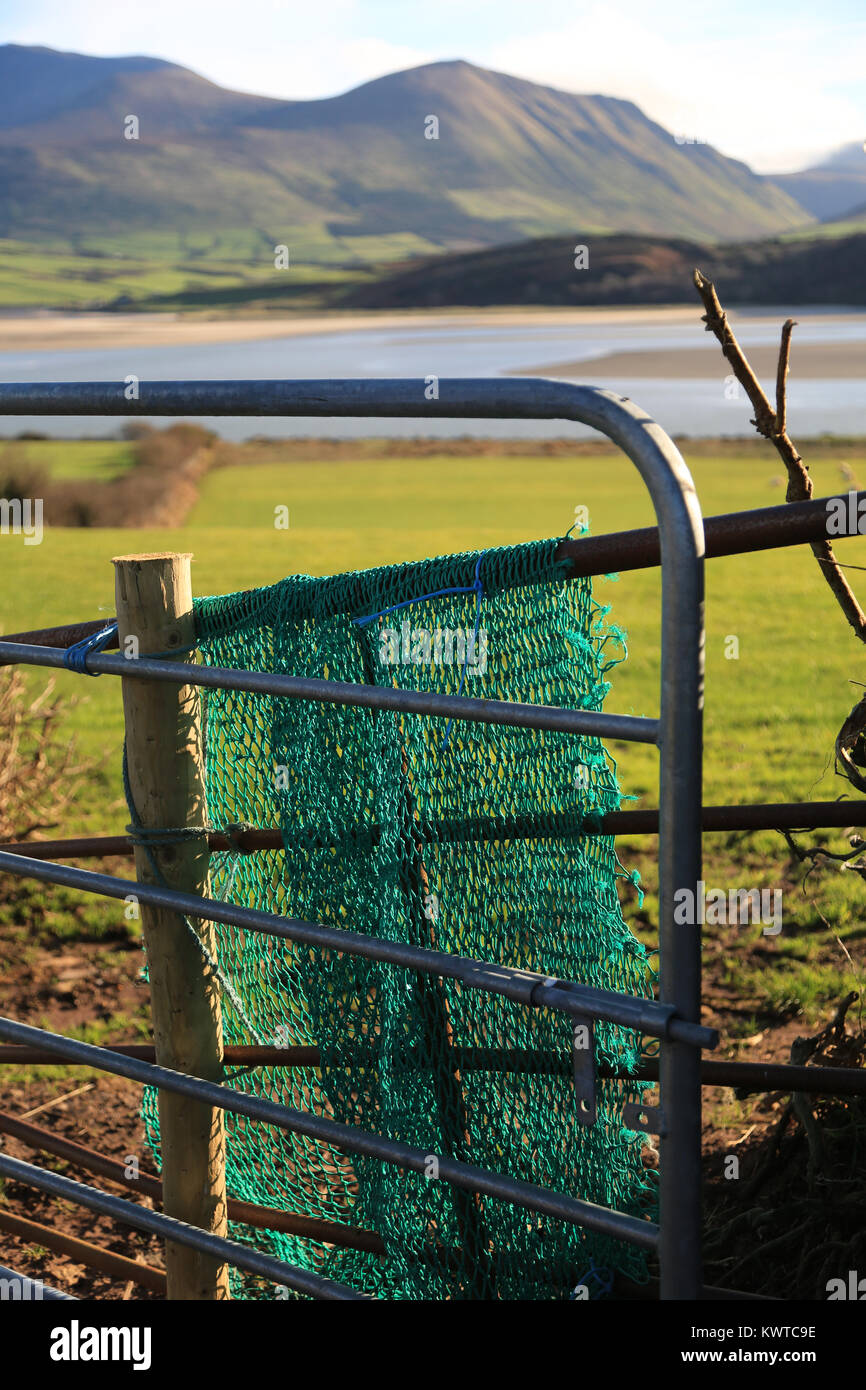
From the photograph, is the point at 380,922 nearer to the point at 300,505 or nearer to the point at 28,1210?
the point at 28,1210

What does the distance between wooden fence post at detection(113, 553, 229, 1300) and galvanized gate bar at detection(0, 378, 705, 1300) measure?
1.40 ft

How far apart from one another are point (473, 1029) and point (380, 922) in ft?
0.64

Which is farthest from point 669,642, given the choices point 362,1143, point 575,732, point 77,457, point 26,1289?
point 77,457

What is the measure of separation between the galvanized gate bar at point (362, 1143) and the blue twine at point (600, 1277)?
393mm

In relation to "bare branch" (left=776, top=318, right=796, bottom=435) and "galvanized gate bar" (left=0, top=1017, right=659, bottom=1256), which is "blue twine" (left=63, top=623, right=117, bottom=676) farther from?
"bare branch" (left=776, top=318, right=796, bottom=435)

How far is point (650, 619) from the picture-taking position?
11.6 meters

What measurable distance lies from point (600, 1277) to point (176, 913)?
2.79 feet

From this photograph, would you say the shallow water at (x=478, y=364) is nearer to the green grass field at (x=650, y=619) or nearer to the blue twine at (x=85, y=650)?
the green grass field at (x=650, y=619)

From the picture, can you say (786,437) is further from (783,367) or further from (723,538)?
(723,538)

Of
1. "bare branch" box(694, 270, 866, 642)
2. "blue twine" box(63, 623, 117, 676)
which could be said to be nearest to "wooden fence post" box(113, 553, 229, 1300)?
"blue twine" box(63, 623, 117, 676)

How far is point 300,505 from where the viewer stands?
30750mm

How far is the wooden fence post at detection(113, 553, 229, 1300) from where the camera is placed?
1.69 m

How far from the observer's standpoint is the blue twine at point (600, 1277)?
1830mm

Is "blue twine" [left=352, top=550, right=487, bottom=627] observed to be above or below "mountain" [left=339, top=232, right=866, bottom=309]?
below
